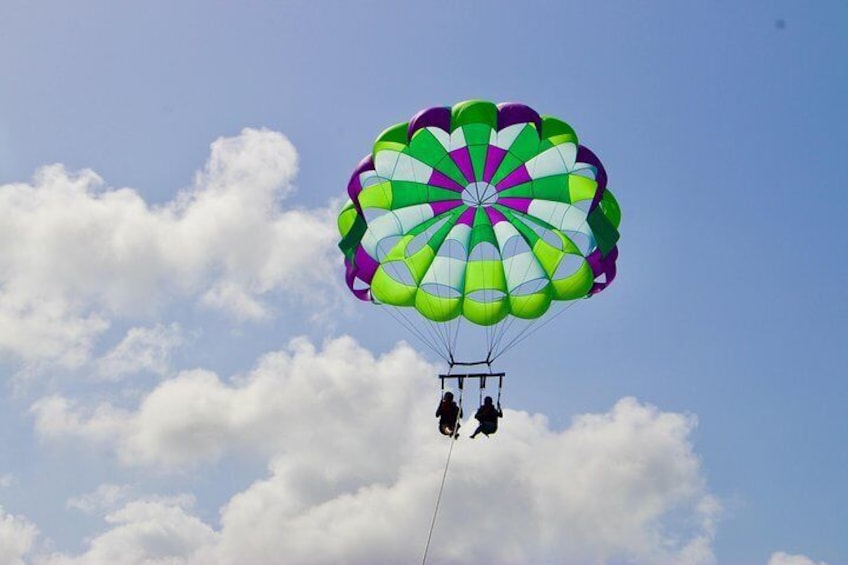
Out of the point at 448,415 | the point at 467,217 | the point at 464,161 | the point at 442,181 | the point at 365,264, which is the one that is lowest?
the point at 448,415

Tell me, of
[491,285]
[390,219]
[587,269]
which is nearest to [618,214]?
[587,269]

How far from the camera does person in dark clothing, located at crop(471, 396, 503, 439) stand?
22.9 m

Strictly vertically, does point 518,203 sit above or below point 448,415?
above

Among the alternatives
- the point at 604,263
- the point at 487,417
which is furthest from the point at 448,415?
the point at 604,263

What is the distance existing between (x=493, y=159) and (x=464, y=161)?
59cm

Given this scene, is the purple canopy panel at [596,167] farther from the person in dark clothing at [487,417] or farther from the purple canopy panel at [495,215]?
the person in dark clothing at [487,417]

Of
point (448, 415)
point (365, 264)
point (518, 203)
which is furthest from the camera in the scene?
point (365, 264)

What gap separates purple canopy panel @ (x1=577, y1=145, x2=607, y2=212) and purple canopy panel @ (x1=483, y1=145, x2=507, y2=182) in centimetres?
154

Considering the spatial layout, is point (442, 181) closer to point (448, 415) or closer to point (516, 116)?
point (516, 116)

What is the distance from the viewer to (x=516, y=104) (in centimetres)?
2330

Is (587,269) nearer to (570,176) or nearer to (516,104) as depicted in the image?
(570,176)

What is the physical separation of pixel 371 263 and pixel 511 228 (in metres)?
3.06

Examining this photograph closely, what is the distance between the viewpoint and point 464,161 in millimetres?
23859

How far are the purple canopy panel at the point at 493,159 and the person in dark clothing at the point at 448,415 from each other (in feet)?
15.4
